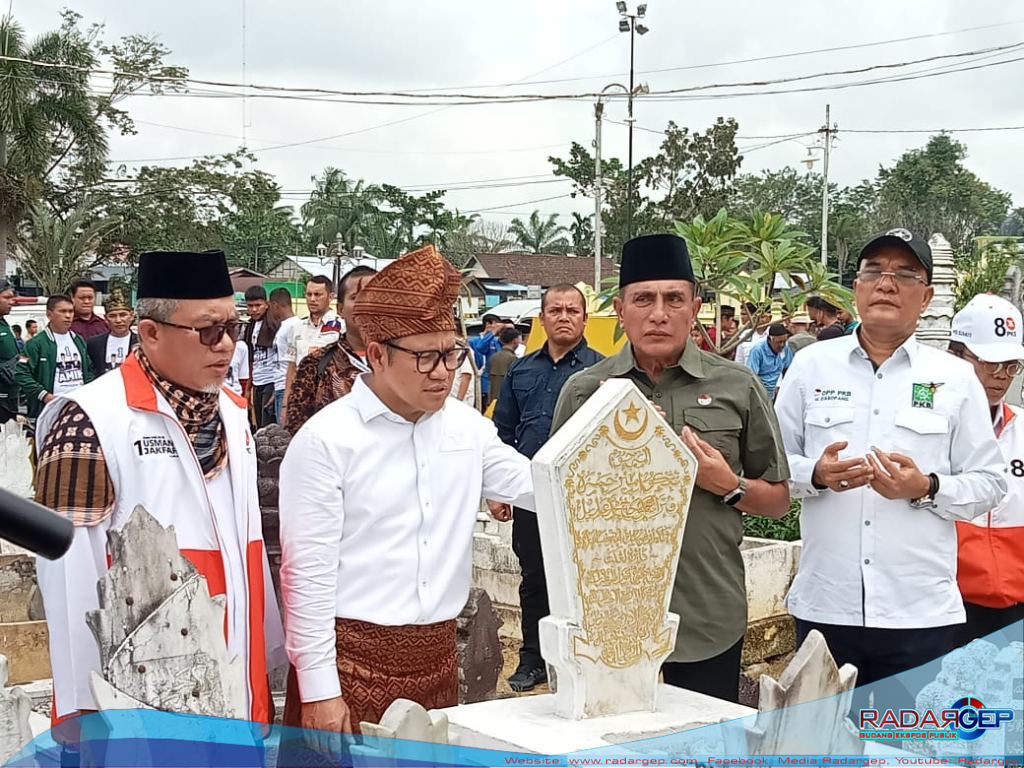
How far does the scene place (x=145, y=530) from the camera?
2.13 m

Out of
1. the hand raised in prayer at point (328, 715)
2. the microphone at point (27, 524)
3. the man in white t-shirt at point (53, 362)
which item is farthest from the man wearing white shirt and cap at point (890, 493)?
the man in white t-shirt at point (53, 362)

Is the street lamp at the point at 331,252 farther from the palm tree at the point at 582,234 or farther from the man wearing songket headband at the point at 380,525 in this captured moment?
the man wearing songket headband at the point at 380,525

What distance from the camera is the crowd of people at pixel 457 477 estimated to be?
2.55 m

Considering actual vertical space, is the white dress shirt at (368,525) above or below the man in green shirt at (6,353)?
below

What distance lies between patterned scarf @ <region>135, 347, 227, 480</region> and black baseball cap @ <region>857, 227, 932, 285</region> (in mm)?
1988

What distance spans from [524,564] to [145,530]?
12.1 ft

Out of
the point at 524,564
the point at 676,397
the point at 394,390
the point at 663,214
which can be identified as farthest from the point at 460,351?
the point at 663,214

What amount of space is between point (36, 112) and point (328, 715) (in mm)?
26850

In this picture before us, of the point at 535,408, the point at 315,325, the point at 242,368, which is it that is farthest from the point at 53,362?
the point at 535,408

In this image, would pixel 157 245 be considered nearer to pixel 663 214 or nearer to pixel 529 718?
pixel 663 214

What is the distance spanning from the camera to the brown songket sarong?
2650 mm

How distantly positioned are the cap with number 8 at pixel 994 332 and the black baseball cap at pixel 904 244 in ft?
2.23

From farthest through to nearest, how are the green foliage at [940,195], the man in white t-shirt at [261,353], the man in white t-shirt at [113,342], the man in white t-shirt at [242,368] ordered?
the green foliage at [940,195] < the man in white t-shirt at [261,353] < the man in white t-shirt at [242,368] < the man in white t-shirt at [113,342]

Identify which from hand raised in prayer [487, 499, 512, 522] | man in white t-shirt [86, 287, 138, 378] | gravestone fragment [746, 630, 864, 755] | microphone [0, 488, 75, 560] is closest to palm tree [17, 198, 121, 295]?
man in white t-shirt [86, 287, 138, 378]
